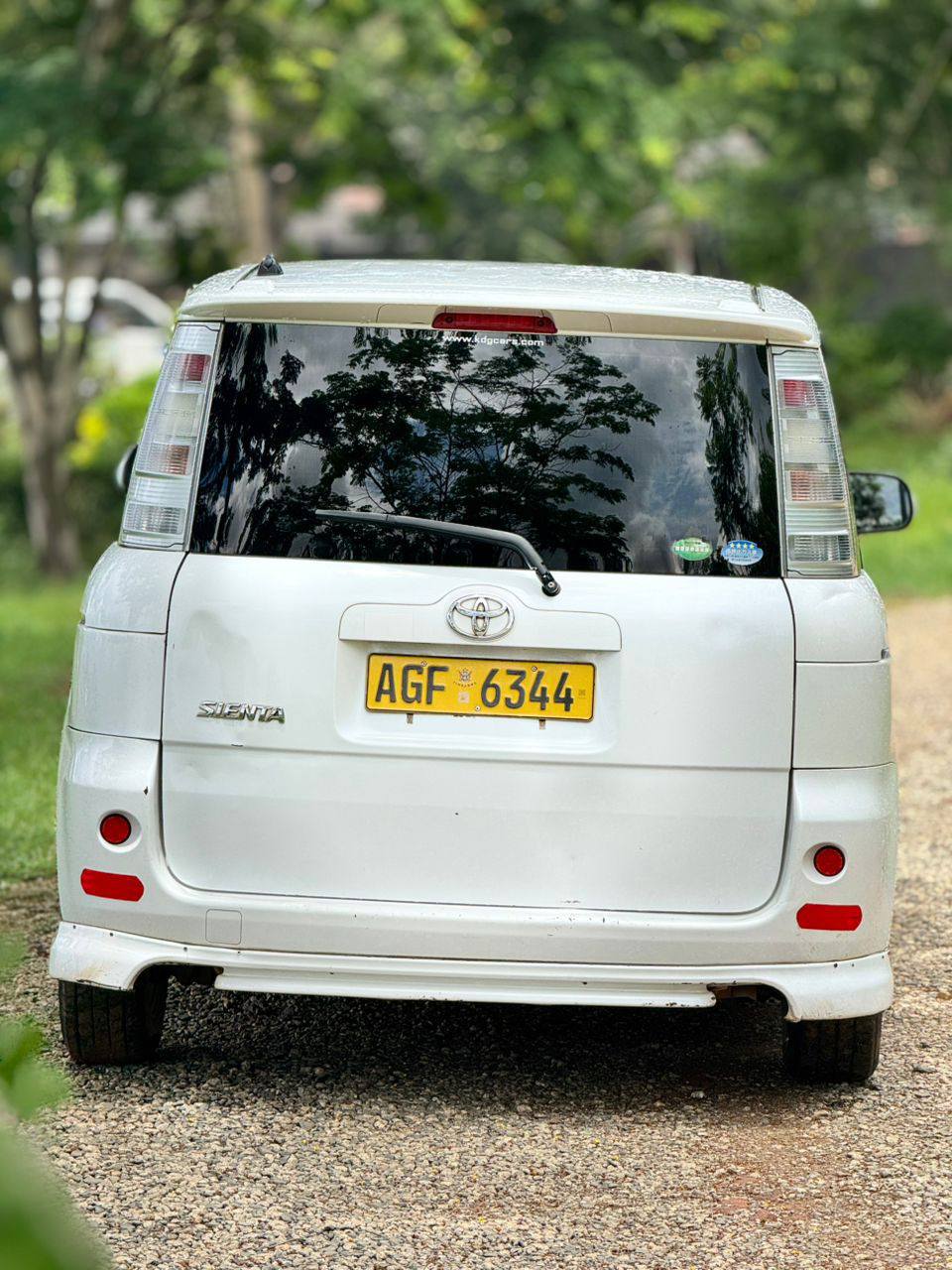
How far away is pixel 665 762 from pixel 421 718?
1.76ft

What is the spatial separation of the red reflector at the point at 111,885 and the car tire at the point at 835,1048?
161cm

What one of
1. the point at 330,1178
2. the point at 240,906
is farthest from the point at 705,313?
the point at 330,1178

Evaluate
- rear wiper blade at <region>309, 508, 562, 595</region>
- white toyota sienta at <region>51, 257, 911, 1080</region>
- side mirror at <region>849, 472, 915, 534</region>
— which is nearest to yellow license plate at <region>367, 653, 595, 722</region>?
white toyota sienta at <region>51, 257, 911, 1080</region>

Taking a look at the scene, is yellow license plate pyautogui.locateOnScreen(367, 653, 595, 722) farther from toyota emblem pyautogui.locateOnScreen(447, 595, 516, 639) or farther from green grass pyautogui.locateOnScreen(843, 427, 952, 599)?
green grass pyautogui.locateOnScreen(843, 427, 952, 599)

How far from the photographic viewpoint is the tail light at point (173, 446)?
3990mm

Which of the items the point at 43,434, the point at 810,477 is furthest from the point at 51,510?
the point at 810,477

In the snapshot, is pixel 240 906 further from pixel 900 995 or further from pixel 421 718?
pixel 900 995

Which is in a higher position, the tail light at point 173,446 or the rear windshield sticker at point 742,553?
the tail light at point 173,446

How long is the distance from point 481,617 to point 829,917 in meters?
1.02

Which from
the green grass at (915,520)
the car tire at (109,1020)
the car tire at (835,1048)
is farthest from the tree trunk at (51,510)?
the car tire at (835,1048)

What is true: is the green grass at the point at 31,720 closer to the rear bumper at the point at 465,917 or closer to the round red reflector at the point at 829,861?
the rear bumper at the point at 465,917

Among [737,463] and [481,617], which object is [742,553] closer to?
[737,463]

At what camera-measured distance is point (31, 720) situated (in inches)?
345

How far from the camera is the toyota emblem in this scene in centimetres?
384
